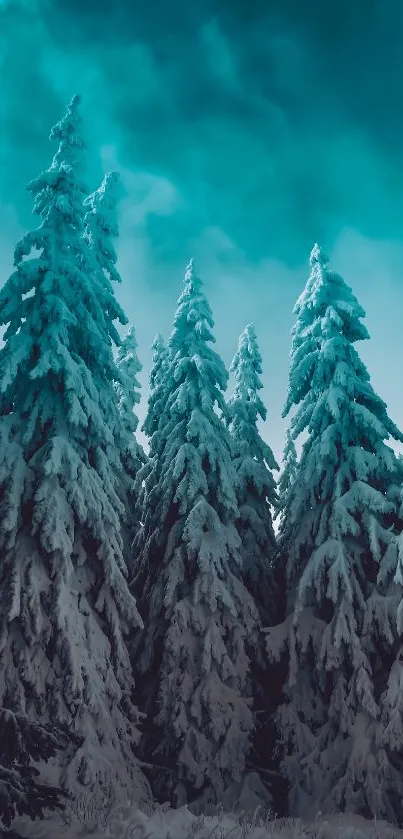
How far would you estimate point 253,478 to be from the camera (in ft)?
65.7

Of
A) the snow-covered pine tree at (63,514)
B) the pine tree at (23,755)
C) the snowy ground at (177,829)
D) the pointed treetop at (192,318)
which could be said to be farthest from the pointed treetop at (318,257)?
the pine tree at (23,755)

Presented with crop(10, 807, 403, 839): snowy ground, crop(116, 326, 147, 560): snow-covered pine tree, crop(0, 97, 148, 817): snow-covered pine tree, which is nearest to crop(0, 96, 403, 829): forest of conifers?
crop(0, 97, 148, 817): snow-covered pine tree

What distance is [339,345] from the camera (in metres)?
17.1

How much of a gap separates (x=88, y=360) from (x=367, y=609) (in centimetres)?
982

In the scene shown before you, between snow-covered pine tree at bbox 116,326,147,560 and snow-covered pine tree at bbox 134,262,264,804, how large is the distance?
386cm

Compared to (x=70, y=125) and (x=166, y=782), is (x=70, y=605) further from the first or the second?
(x=70, y=125)

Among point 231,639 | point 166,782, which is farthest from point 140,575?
point 166,782

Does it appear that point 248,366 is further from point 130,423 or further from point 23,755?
point 23,755

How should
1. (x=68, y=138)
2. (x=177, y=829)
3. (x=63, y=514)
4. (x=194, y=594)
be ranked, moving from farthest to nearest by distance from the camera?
(x=194, y=594), (x=68, y=138), (x=63, y=514), (x=177, y=829)

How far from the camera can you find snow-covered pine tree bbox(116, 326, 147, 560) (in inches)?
887

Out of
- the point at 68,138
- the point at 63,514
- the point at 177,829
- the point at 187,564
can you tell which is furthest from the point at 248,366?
the point at 177,829

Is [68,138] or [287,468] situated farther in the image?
[287,468]

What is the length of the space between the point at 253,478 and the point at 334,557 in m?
5.75

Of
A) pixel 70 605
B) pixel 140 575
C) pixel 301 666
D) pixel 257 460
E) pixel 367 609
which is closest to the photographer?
pixel 70 605
